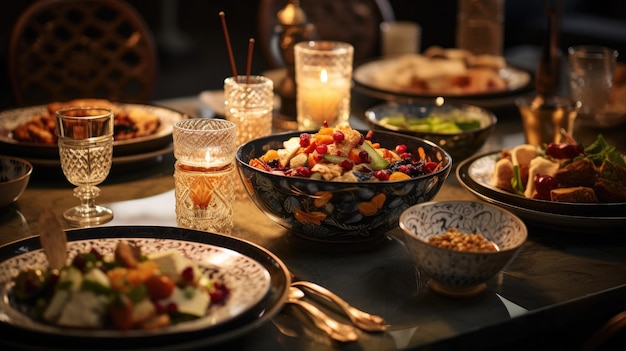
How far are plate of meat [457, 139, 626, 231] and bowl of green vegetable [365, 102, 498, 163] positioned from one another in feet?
0.75

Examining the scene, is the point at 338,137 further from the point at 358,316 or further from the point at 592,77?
the point at 592,77

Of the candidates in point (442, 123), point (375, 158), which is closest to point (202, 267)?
point (375, 158)

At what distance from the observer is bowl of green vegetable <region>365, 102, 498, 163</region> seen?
1888mm

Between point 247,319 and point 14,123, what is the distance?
1.15m

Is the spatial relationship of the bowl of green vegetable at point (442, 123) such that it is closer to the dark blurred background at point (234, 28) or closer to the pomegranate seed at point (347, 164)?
the pomegranate seed at point (347, 164)

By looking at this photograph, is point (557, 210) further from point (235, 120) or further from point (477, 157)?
point (235, 120)

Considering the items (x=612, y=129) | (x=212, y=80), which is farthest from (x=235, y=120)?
(x=212, y=80)

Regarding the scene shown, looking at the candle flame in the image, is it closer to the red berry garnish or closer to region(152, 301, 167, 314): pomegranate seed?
the red berry garnish

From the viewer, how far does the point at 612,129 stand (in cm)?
228

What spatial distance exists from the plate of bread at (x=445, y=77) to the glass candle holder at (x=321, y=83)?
464mm

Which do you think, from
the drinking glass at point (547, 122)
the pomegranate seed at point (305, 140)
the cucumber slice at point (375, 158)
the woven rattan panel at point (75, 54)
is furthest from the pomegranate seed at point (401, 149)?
the woven rattan panel at point (75, 54)

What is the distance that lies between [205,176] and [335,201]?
0.88 feet

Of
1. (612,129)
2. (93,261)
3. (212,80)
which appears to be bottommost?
(212,80)

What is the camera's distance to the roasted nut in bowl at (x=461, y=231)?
119 centimetres
